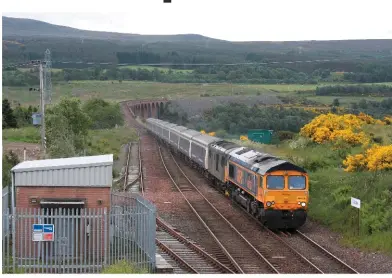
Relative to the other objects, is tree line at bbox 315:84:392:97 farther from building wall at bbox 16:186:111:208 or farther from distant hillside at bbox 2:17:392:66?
building wall at bbox 16:186:111:208

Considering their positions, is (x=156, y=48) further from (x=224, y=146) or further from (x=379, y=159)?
(x=379, y=159)

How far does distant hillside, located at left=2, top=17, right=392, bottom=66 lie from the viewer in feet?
213

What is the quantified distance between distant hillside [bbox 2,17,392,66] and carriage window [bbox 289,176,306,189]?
3803cm

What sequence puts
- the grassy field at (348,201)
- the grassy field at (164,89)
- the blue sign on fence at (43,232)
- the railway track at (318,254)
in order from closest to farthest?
the blue sign on fence at (43,232) → the railway track at (318,254) → the grassy field at (348,201) → the grassy field at (164,89)

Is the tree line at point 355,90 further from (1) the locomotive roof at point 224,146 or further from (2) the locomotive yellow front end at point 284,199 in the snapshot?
(2) the locomotive yellow front end at point 284,199

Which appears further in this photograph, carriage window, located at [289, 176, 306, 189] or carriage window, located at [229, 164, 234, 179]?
carriage window, located at [229, 164, 234, 179]

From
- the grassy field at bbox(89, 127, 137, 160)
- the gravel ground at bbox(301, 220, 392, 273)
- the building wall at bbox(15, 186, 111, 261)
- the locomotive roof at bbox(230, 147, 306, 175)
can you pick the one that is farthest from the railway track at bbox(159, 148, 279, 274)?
the grassy field at bbox(89, 127, 137, 160)

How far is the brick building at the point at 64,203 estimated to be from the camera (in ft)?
46.6

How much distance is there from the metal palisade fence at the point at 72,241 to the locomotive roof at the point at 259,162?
6594 millimetres

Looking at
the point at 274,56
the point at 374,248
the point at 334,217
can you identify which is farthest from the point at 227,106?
the point at 374,248

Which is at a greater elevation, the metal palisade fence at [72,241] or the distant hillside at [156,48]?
the distant hillside at [156,48]

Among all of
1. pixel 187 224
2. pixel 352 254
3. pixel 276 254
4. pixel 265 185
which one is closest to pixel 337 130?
pixel 187 224

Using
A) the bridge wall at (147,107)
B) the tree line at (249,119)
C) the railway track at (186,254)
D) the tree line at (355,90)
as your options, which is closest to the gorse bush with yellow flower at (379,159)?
the railway track at (186,254)

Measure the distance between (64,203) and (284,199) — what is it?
7956 mm
